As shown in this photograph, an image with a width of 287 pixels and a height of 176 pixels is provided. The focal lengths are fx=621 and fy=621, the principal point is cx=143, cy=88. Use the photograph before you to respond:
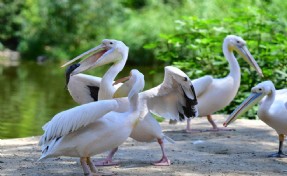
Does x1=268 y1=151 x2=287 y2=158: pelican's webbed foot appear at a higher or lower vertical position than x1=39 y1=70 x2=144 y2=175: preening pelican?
lower

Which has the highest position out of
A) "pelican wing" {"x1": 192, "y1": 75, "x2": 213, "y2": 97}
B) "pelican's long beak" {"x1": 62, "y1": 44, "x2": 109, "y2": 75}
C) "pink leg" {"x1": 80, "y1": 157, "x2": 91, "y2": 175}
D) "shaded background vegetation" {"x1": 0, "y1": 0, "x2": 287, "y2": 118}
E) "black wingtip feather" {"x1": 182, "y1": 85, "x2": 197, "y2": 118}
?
"pelican's long beak" {"x1": 62, "y1": 44, "x2": 109, "y2": 75}

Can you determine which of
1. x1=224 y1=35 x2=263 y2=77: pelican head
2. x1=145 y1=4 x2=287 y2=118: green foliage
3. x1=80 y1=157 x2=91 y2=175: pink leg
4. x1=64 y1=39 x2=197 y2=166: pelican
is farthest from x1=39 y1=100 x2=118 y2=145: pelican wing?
x1=145 y1=4 x2=287 y2=118: green foliage

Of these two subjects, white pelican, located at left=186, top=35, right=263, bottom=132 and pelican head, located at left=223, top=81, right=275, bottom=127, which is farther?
white pelican, located at left=186, top=35, right=263, bottom=132

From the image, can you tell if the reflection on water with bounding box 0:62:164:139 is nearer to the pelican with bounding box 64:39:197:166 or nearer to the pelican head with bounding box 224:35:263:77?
the pelican head with bounding box 224:35:263:77

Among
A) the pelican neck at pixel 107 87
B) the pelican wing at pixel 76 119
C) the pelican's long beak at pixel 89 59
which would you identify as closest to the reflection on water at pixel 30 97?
the pelican's long beak at pixel 89 59

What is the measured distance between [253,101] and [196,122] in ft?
8.94

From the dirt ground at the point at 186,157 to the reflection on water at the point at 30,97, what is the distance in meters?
2.79

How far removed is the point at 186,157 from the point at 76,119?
1568 mm

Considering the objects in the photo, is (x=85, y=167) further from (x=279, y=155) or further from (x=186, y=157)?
(x=279, y=155)

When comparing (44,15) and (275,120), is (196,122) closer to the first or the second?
(275,120)

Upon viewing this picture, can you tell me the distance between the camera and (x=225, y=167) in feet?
17.5

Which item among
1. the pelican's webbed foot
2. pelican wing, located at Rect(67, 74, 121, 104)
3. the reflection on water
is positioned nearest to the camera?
the pelican's webbed foot

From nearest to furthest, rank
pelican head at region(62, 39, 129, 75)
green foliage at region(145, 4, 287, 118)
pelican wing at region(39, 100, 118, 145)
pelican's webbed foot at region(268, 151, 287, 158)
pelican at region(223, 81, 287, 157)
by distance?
pelican wing at region(39, 100, 118, 145), pelican at region(223, 81, 287, 157), pelican's webbed foot at region(268, 151, 287, 158), pelican head at region(62, 39, 129, 75), green foliage at region(145, 4, 287, 118)

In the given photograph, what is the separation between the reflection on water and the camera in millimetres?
10125
